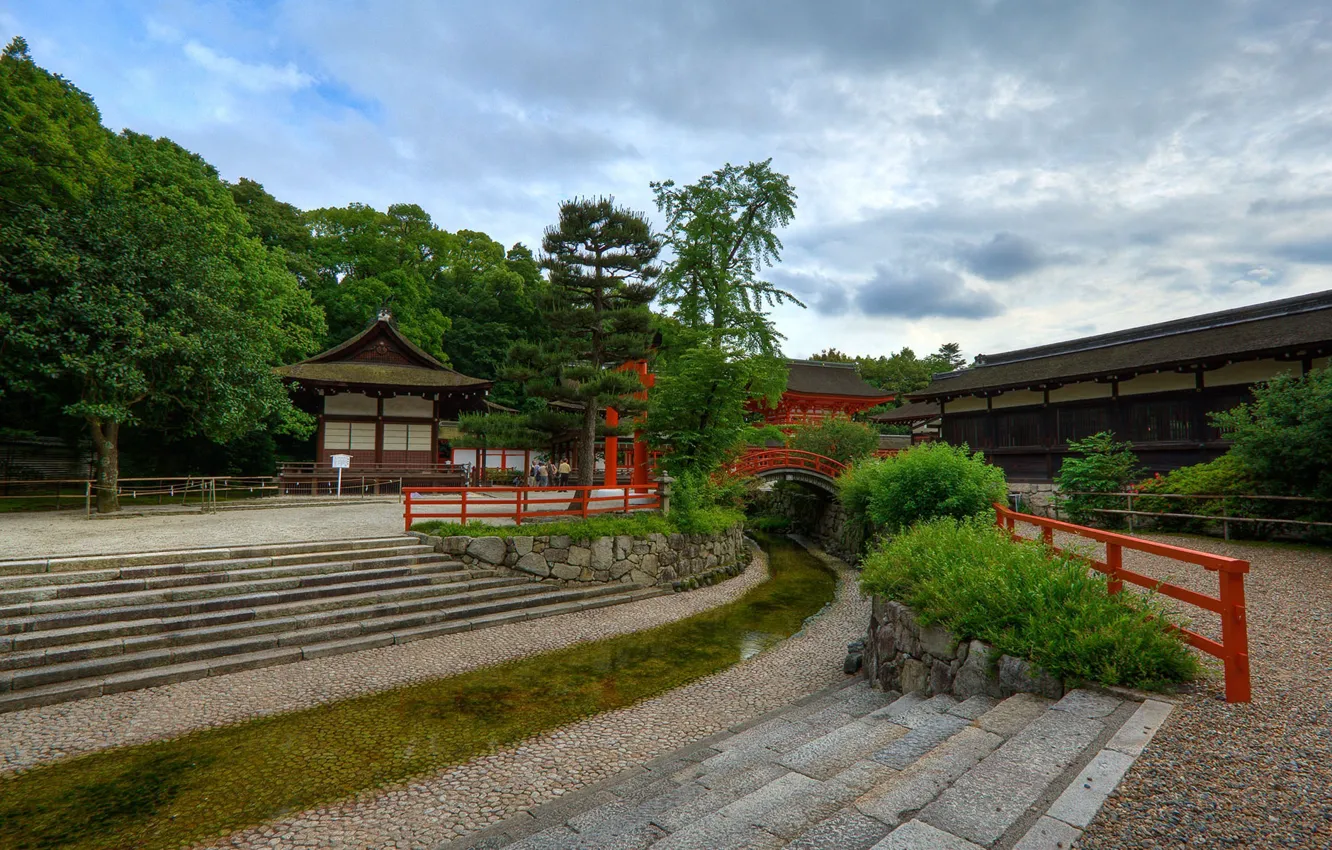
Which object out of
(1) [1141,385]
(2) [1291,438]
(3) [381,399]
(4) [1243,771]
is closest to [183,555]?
(4) [1243,771]

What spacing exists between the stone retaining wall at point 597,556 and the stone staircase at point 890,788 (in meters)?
6.66

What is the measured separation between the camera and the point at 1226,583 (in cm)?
405

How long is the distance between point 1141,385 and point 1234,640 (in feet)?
52.7

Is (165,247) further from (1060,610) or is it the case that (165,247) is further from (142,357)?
(1060,610)

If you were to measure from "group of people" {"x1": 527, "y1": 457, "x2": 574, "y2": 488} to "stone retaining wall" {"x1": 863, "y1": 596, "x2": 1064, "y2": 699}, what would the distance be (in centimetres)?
1757

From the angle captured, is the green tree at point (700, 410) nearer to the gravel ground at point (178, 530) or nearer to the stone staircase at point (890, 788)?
the gravel ground at point (178, 530)

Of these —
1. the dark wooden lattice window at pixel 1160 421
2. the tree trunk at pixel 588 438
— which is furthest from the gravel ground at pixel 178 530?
the dark wooden lattice window at pixel 1160 421

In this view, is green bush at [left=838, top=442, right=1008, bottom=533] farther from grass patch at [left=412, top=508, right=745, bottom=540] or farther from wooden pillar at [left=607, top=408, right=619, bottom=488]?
wooden pillar at [left=607, top=408, right=619, bottom=488]

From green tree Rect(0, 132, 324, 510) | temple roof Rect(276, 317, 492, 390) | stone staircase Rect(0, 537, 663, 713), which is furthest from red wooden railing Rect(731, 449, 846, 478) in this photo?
green tree Rect(0, 132, 324, 510)

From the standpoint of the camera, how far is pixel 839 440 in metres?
21.0

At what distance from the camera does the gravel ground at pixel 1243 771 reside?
103 inches

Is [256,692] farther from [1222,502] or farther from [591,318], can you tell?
[1222,502]

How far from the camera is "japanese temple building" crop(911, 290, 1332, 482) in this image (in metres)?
14.4

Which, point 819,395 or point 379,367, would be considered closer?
point 379,367
